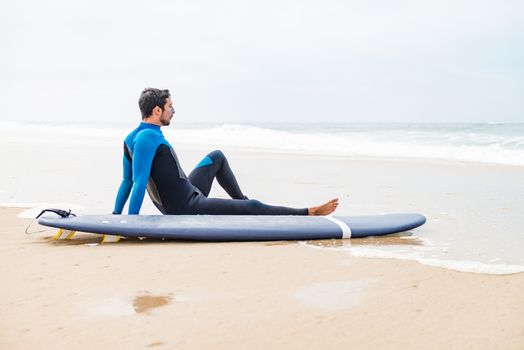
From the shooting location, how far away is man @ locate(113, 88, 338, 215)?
3.84 m

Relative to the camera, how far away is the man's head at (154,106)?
3.95 m

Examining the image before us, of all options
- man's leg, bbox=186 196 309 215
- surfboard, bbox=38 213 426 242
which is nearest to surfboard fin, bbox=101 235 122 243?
surfboard, bbox=38 213 426 242

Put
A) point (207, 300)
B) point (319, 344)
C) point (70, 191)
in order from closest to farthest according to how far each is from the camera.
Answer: point (319, 344)
point (207, 300)
point (70, 191)

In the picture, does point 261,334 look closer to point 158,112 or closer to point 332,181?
point 158,112

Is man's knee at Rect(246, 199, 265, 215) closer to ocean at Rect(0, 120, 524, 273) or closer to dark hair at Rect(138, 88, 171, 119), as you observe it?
ocean at Rect(0, 120, 524, 273)

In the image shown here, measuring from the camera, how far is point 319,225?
12.6ft

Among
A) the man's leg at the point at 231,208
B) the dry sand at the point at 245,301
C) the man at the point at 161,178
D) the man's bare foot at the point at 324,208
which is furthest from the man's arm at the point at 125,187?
the man's bare foot at the point at 324,208

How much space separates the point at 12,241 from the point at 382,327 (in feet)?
8.74

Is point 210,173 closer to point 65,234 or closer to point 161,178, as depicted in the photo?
point 161,178

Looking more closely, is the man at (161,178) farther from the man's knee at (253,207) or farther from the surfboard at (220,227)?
the surfboard at (220,227)

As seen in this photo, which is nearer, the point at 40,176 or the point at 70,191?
the point at 70,191

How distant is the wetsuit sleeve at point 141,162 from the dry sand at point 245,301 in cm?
50

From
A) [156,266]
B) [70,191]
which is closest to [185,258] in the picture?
[156,266]

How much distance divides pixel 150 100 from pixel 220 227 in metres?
1.04
